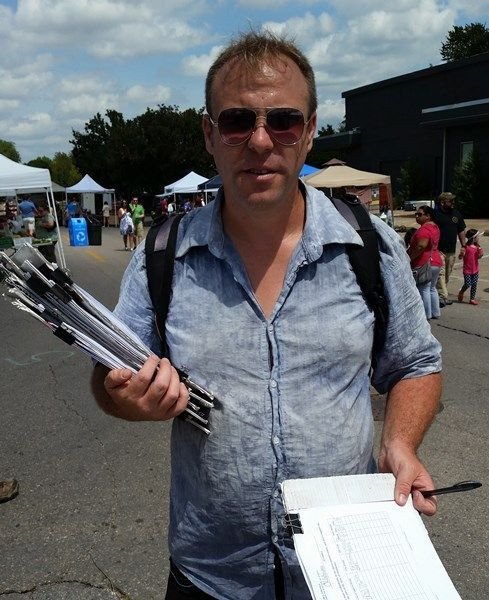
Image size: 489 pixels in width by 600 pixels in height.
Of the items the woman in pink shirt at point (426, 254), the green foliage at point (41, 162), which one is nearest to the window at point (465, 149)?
the woman in pink shirt at point (426, 254)

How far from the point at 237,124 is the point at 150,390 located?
2.34 ft

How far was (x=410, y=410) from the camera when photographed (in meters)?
1.64

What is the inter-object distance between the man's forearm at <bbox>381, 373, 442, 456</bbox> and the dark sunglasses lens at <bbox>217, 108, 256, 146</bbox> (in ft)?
2.68

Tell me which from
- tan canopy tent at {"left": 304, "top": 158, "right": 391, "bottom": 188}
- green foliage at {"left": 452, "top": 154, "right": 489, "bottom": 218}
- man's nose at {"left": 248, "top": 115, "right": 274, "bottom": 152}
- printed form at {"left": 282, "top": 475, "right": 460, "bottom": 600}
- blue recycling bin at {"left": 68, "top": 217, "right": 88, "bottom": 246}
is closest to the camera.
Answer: printed form at {"left": 282, "top": 475, "right": 460, "bottom": 600}

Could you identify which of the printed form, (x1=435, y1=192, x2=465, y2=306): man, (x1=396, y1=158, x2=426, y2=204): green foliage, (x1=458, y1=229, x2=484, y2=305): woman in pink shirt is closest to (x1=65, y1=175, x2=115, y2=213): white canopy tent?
(x1=396, y1=158, x2=426, y2=204): green foliage

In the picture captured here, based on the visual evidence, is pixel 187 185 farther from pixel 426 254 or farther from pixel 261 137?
pixel 261 137

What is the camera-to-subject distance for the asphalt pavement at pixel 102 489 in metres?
2.95

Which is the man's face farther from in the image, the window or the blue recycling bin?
the window

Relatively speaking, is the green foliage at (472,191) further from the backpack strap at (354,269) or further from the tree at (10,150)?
the tree at (10,150)

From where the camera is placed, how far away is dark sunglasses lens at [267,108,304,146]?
153cm

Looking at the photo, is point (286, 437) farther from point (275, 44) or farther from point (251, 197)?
point (275, 44)

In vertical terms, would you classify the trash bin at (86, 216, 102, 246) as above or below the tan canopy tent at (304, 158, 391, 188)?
below

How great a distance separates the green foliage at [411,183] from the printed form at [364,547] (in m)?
29.4

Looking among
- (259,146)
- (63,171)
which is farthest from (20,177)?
(63,171)
